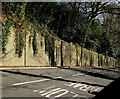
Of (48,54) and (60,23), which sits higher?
(60,23)

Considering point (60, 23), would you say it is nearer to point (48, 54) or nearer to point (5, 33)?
point (48, 54)

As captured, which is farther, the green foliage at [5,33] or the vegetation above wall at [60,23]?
the vegetation above wall at [60,23]

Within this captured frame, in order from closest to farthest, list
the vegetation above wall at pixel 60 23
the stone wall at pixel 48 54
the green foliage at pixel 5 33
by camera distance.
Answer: the green foliage at pixel 5 33, the stone wall at pixel 48 54, the vegetation above wall at pixel 60 23

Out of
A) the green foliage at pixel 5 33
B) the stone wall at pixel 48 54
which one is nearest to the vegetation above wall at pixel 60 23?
the green foliage at pixel 5 33

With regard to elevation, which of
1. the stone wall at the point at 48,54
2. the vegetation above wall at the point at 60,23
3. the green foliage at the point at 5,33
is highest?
the vegetation above wall at the point at 60,23

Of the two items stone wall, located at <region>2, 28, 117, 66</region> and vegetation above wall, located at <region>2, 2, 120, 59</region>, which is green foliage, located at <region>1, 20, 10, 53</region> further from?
stone wall, located at <region>2, 28, 117, 66</region>

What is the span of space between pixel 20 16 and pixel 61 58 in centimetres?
811

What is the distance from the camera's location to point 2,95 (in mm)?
6238

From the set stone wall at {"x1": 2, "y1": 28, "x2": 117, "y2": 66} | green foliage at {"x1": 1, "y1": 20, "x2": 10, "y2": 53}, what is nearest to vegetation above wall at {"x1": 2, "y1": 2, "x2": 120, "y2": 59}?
green foliage at {"x1": 1, "y1": 20, "x2": 10, "y2": 53}

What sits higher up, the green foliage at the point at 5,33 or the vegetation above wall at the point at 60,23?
the vegetation above wall at the point at 60,23

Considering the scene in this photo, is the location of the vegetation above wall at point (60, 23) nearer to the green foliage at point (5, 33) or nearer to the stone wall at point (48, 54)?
the green foliage at point (5, 33)

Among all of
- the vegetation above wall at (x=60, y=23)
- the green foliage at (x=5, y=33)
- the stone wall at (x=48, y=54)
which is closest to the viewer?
the green foliage at (x=5, y=33)

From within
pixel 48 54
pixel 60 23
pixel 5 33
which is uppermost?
pixel 60 23

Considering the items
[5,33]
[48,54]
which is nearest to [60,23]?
[48,54]
